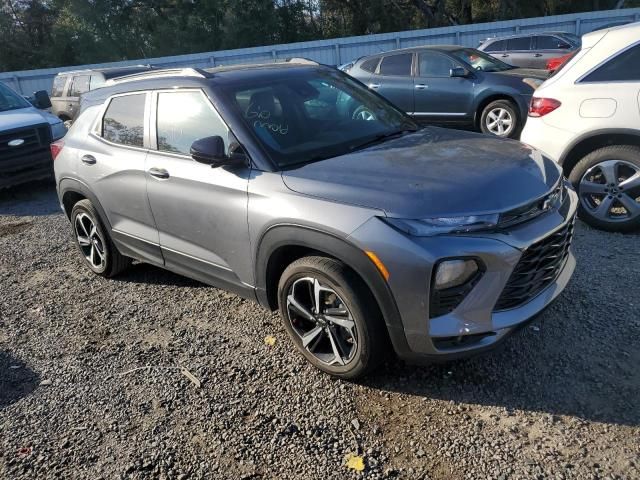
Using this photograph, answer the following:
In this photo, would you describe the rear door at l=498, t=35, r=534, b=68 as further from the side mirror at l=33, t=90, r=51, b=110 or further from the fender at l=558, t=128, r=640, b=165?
the side mirror at l=33, t=90, r=51, b=110

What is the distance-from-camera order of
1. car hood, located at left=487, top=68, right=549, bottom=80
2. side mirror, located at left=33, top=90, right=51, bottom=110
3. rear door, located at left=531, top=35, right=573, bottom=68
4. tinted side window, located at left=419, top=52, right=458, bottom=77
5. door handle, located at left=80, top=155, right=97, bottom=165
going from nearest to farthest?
1. door handle, located at left=80, top=155, right=97, bottom=165
2. side mirror, located at left=33, top=90, right=51, bottom=110
3. car hood, located at left=487, top=68, right=549, bottom=80
4. tinted side window, located at left=419, top=52, right=458, bottom=77
5. rear door, located at left=531, top=35, right=573, bottom=68

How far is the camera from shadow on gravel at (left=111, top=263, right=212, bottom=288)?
4745mm

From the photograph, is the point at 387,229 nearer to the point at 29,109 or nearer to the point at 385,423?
the point at 385,423

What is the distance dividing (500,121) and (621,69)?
14.8ft

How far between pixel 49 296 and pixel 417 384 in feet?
11.2

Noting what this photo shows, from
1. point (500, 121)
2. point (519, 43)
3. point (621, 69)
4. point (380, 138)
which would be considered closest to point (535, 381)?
point (380, 138)

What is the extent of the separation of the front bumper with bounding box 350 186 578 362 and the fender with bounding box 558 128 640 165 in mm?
2408

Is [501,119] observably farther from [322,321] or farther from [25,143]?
[25,143]

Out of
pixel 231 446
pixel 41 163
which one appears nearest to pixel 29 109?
pixel 41 163

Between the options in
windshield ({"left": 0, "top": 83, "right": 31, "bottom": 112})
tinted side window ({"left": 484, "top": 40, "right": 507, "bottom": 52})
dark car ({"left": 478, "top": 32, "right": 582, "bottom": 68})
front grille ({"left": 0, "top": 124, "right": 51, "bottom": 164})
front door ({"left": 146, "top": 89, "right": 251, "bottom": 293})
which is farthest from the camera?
tinted side window ({"left": 484, "top": 40, "right": 507, "bottom": 52})

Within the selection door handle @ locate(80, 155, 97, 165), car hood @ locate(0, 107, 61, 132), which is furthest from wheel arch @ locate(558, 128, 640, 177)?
car hood @ locate(0, 107, 61, 132)

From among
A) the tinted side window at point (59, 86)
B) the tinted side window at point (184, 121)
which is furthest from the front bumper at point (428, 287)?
the tinted side window at point (59, 86)

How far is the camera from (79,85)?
488 inches

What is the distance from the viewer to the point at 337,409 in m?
2.97
